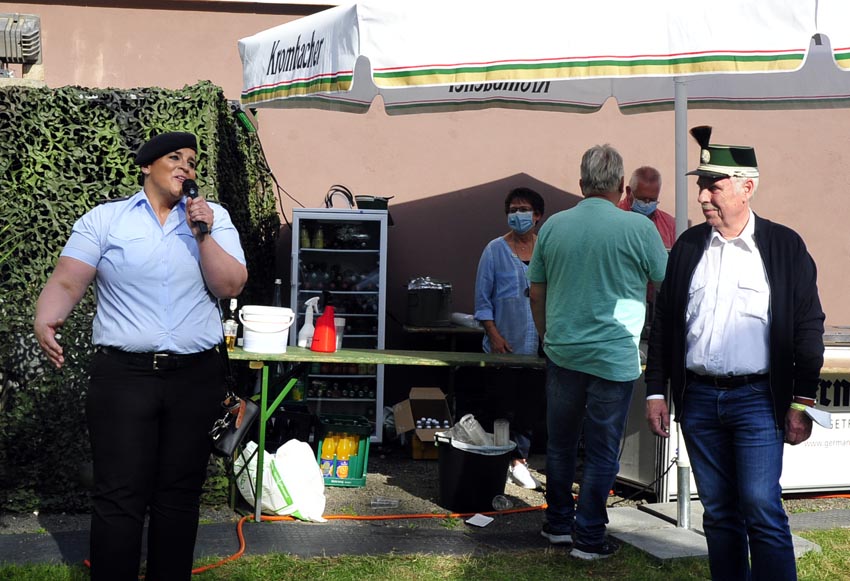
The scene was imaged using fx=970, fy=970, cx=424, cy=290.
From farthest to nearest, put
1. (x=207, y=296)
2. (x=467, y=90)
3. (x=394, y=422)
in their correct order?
(x=394, y=422) < (x=467, y=90) < (x=207, y=296)

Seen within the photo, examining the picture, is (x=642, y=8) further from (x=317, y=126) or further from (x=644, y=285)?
(x=317, y=126)

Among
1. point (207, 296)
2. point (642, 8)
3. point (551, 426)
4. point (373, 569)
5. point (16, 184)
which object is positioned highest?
point (642, 8)

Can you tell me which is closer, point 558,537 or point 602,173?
point 602,173

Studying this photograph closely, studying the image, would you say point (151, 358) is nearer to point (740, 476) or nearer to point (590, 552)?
point (740, 476)

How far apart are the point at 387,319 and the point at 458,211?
1143mm

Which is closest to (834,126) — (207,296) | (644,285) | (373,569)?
(644,285)

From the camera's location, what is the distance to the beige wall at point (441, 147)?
842 centimetres

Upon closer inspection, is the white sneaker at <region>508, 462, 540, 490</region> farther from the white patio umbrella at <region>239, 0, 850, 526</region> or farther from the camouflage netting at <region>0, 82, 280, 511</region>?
the white patio umbrella at <region>239, 0, 850, 526</region>

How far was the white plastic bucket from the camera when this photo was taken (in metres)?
5.55

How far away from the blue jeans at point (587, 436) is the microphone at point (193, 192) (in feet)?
6.85

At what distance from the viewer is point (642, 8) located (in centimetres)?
401

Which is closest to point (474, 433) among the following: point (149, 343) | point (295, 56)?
point (295, 56)

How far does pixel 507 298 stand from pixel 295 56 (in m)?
2.46

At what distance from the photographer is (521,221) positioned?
6.54 meters
